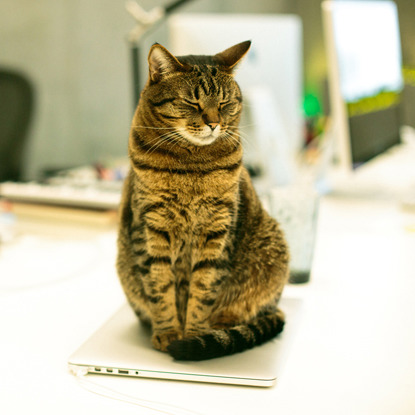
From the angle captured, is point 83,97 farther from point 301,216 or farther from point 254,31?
point 301,216

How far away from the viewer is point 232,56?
648 millimetres

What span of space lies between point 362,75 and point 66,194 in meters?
1.03

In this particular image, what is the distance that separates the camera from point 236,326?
70 cm

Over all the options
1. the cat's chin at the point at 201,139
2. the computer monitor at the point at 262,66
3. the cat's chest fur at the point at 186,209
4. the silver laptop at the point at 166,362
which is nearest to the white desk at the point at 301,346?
the silver laptop at the point at 166,362

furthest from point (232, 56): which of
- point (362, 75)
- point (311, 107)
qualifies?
point (311, 107)

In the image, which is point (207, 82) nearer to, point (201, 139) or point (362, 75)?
point (201, 139)

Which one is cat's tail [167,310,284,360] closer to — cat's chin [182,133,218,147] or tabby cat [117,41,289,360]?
tabby cat [117,41,289,360]

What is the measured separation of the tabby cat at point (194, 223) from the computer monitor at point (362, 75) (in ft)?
2.61

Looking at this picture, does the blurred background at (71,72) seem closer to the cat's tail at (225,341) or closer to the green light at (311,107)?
the green light at (311,107)

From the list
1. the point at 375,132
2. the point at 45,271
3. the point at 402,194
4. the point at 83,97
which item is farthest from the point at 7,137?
the point at 402,194

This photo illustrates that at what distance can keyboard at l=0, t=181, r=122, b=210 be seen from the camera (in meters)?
1.32

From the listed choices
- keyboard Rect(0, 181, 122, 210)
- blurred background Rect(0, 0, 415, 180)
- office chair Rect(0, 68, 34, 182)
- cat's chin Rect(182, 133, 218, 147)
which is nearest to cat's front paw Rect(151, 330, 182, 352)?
cat's chin Rect(182, 133, 218, 147)

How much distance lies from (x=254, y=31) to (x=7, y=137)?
107 centimetres

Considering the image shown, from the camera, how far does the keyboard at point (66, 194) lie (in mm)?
1317
